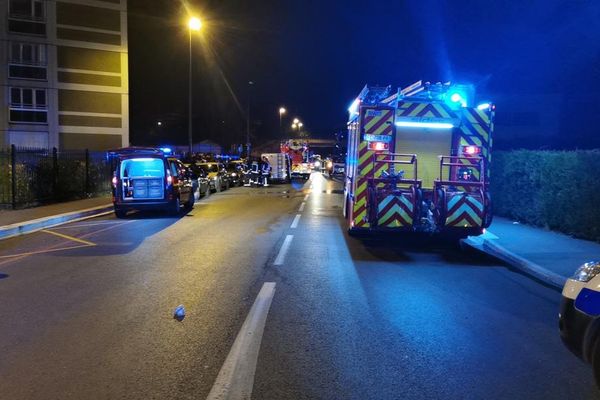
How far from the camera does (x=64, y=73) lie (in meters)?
49.4

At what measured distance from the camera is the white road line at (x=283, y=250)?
1023 cm

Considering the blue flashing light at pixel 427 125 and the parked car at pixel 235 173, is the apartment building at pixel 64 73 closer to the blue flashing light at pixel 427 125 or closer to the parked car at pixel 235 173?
the parked car at pixel 235 173

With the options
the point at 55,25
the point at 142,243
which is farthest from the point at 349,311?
the point at 55,25

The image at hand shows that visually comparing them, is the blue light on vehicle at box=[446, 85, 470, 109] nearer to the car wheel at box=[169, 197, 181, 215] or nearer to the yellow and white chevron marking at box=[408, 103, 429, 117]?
the yellow and white chevron marking at box=[408, 103, 429, 117]

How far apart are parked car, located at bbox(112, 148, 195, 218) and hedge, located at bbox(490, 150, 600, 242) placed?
32.5 ft

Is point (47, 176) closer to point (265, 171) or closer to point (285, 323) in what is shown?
point (285, 323)

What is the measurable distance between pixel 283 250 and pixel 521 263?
4388 millimetres

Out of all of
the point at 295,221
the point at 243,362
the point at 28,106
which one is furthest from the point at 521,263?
the point at 28,106

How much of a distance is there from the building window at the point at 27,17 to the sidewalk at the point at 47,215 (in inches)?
1266

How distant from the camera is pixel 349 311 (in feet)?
23.0

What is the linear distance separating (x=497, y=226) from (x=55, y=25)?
146ft

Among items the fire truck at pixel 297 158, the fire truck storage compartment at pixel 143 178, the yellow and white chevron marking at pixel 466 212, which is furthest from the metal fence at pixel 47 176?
the fire truck at pixel 297 158

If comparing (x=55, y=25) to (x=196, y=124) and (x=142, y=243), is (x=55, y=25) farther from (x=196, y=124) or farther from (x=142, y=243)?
(x=196, y=124)

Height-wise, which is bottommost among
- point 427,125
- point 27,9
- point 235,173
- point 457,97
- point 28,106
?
point 235,173
